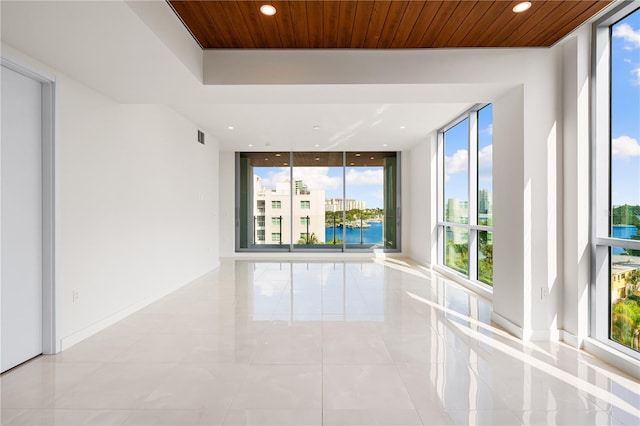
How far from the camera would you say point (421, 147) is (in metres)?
8.36

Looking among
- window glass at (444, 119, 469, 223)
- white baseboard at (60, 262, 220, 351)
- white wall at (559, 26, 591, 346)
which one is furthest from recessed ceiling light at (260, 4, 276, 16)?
window glass at (444, 119, 469, 223)

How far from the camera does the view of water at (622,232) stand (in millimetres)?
2887

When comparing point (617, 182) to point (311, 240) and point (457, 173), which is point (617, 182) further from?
point (311, 240)

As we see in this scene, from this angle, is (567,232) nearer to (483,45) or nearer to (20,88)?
(483,45)

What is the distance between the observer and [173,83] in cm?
358

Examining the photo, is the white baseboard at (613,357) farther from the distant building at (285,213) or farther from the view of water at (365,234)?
the distant building at (285,213)

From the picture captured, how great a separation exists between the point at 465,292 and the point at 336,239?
482 centimetres

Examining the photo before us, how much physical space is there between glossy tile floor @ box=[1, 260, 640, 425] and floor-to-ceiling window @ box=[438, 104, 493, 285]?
1433 millimetres

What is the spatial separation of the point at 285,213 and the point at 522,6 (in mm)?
7716

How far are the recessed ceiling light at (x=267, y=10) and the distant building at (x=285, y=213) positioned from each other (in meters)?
6.99

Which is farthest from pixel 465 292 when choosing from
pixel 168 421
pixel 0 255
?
pixel 0 255

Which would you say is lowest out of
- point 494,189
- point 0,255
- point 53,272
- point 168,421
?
point 168,421

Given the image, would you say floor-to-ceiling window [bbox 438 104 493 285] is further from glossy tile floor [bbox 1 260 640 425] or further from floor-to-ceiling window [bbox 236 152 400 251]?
floor-to-ceiling window [bbox 236 152 400 251]

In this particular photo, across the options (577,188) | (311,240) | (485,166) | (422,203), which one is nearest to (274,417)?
(577,188)
